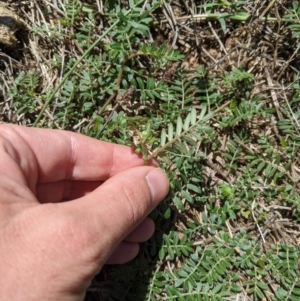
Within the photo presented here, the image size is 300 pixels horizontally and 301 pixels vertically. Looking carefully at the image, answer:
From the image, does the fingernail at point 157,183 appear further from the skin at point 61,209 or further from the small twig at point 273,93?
the small twig at point 273,93

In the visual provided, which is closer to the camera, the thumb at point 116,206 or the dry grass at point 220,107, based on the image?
the thumb at point 116,206

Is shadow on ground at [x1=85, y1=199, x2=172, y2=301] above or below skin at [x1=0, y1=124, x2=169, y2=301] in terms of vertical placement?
below

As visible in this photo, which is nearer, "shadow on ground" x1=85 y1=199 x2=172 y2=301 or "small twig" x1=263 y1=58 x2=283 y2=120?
"shadow on ground" x1=85 y1=199 x2=172 y2=301

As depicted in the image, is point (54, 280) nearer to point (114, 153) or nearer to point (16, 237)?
point (16, 237)

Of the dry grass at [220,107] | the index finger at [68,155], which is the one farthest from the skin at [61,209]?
the dry grass at [220,107]

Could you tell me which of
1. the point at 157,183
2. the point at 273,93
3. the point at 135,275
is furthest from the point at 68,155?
the point at 273,93

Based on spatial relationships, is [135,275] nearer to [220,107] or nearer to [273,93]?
[220,107]

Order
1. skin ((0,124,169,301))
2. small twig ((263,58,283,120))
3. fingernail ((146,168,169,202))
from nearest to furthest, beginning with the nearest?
skin ((0,124,169,301)) → fingernail ((146,168,169,202)) → small twig ((263,58,283,120))

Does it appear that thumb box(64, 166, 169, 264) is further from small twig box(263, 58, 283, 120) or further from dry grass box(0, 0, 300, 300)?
small twig box(263, 58, 283, 120)

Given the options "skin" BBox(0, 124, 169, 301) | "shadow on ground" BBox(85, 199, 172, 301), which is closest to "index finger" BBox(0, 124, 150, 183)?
"skin" BBox(0, 124, 169, 301)

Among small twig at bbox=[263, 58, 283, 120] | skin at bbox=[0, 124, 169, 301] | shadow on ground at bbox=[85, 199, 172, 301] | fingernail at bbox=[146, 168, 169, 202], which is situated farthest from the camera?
small twig at bbox=[263, 58, 283, 120]
